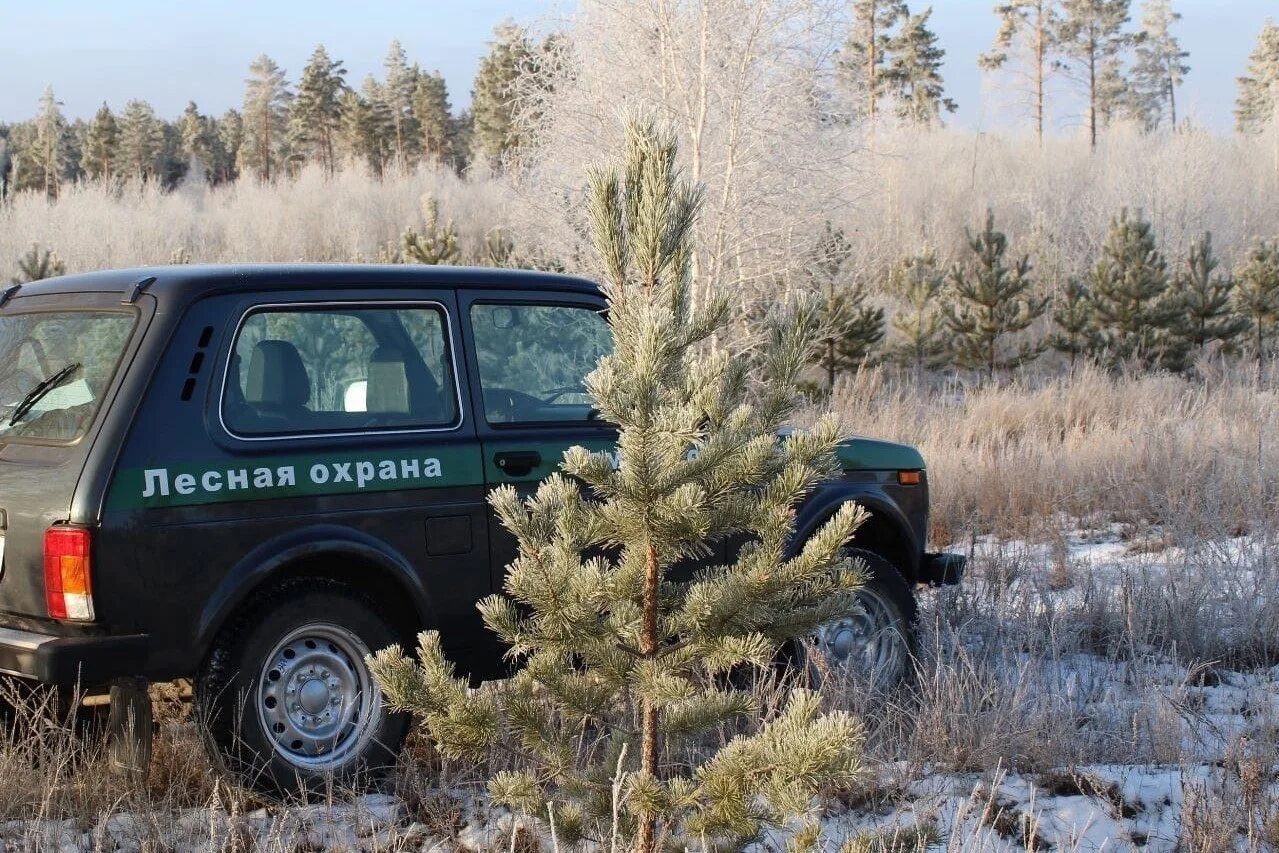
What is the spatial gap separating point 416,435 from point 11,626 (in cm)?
137

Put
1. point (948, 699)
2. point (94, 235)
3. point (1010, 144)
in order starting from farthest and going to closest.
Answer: point (1010, 144) → point (94, 235) → point (948, 699)

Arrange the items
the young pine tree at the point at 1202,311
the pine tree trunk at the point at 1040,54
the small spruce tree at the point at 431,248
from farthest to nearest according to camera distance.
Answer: the pine tree trunk at the point at 1040,54 → the small spruce tree at the point at 431,248 → the young pine tree at the point at 1202,311

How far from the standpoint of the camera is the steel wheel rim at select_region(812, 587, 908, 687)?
5.37 meters

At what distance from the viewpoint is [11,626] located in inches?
157

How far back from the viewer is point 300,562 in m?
4.30

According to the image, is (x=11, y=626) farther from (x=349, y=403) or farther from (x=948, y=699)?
(x=948, y=699)

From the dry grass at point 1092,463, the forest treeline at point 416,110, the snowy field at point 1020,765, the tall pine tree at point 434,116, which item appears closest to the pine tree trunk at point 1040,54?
the forest treeline at point 416,110

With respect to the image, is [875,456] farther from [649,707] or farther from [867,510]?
[649,707]

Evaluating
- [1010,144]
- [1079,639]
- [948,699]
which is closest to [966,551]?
[1079,639]

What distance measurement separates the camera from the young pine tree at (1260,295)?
22.1m

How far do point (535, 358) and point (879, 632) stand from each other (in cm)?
179

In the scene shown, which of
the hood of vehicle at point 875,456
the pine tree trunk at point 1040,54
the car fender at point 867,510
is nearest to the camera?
the car fender at point 867,510

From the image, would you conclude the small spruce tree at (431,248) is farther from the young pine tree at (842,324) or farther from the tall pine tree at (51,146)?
the tall pine tree at (51,146)

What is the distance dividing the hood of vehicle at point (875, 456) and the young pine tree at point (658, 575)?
7.96 ft
